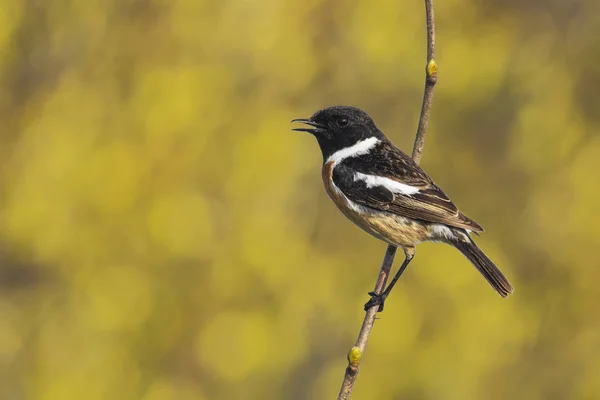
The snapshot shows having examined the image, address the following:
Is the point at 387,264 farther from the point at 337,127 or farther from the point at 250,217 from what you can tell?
the point at 250,217

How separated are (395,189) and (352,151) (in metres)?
0.43

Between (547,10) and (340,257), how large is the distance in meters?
4.55

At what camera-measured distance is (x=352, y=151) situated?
5832mm

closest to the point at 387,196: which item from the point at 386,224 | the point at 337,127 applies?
the point at 386,224

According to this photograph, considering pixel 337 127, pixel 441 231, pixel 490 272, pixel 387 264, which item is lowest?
pixel 387 264

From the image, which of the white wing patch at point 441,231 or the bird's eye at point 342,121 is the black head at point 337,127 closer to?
the bird's eye at point 342,121

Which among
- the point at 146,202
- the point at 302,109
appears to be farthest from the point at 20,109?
the point at 302,109

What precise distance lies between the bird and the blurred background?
12.6ft

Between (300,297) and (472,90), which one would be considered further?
(472,90)

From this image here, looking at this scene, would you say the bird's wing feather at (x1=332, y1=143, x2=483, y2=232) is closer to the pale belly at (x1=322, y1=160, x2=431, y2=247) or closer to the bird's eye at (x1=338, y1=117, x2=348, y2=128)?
the pale belly at (x1=322, y1=160, x2=431, y2=247)

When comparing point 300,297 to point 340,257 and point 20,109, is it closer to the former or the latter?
point 340,257

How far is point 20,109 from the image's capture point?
1007cm

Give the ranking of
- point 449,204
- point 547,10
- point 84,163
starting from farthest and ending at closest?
point 547,10, point 84,163, point 449,204

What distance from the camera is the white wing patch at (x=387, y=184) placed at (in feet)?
18.3
